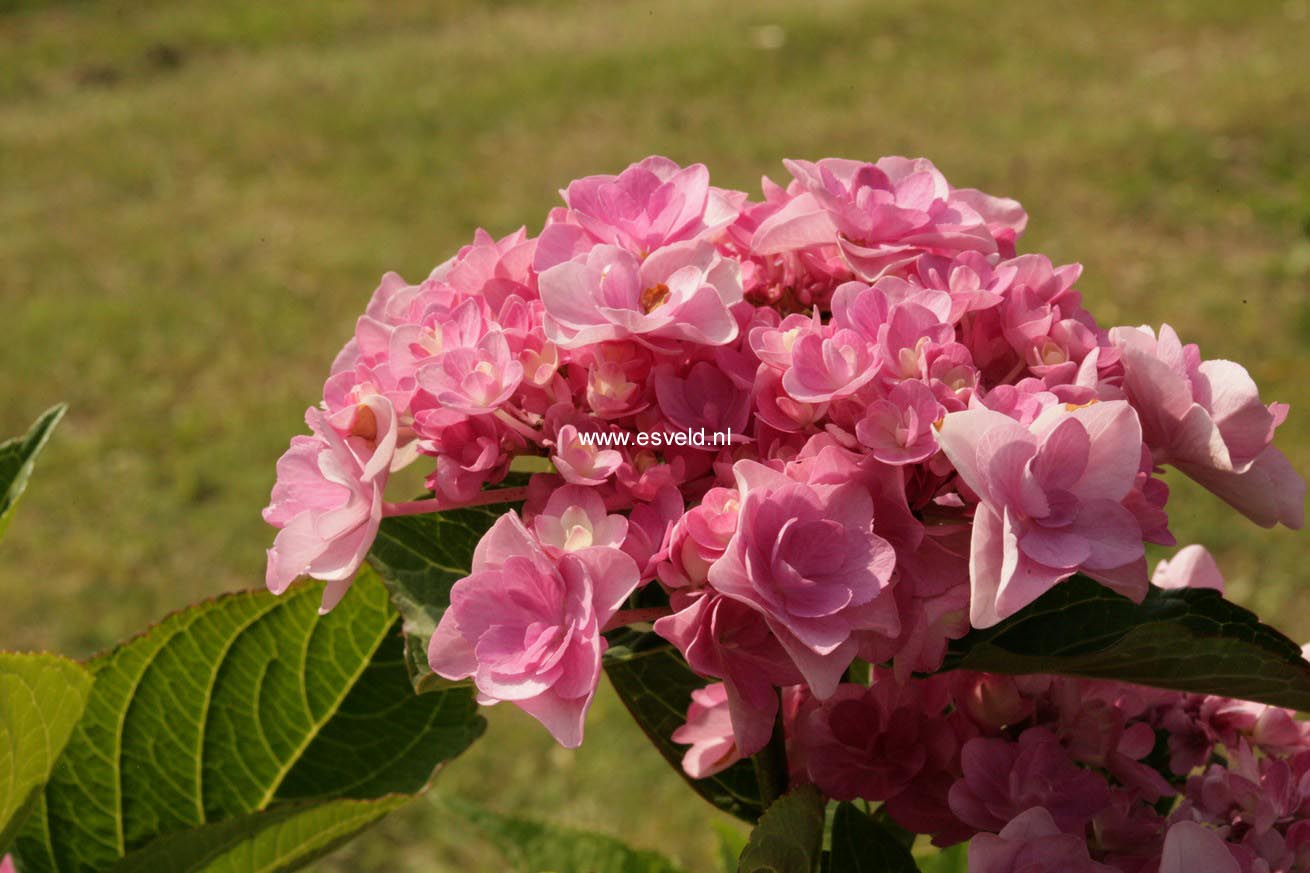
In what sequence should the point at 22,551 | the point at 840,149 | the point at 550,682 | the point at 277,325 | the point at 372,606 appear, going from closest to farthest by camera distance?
1. the point at 550,682
2. the point at 372,606
3. the point at 22,551
4. the point at 277,325
5. the point at 840,149

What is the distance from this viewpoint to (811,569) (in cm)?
55

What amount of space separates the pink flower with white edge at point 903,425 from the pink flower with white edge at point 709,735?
0.69 ft

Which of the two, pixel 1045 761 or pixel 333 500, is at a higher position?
pixel 333 500

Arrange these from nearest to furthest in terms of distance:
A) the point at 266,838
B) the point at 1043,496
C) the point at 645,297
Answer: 1. the point at 1043,496
2. the point at 645,297
3. the point at 266,838

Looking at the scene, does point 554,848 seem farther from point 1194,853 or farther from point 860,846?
point 1194,853

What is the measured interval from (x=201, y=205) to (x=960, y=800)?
450cm

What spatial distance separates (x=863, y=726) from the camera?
0.68m

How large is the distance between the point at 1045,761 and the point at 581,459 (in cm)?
27

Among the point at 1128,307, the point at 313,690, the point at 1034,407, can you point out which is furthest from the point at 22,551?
the point at 1034,407

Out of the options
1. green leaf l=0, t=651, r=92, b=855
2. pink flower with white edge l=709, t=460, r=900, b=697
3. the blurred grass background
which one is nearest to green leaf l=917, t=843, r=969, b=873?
pink flower with white edge l=709, t=460, r=900, b=697

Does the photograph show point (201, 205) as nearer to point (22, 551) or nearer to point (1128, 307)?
point (22, 551)

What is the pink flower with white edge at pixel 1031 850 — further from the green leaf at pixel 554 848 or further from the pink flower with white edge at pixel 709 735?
the green leaf at pixel 554 848

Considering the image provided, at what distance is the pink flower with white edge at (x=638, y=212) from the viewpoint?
68 centimetres

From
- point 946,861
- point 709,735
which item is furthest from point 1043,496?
point 946,861
